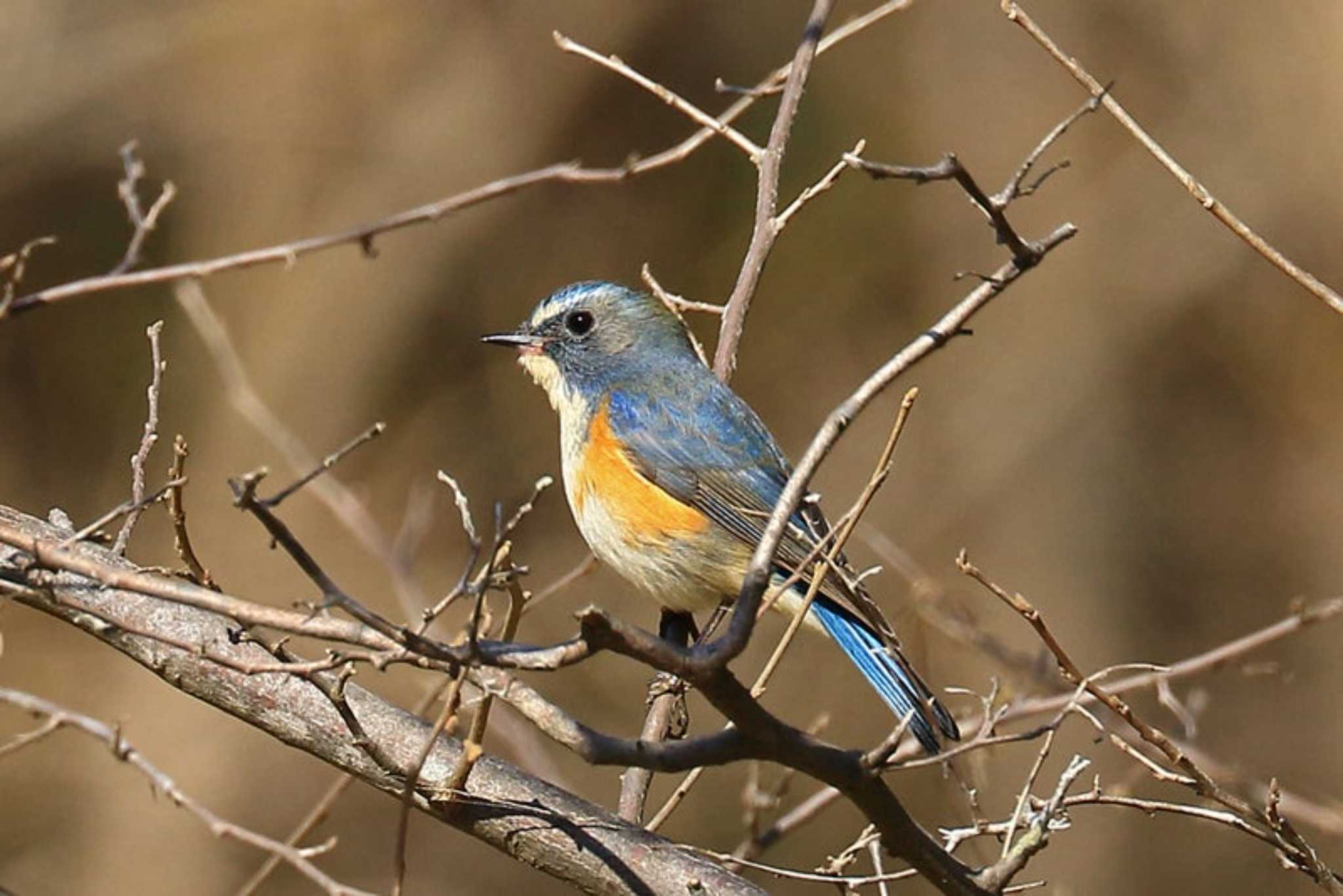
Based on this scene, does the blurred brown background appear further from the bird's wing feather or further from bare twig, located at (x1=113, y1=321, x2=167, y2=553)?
bare twig, located at (x1=113, y1=321, x2=167, y2=553)

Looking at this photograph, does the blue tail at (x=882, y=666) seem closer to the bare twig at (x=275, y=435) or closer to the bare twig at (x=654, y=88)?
the bare twig at (x=275, y=435)

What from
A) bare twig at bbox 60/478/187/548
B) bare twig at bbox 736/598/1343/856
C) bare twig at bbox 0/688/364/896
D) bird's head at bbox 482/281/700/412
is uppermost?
bird's head at bbox 482/281/700/412

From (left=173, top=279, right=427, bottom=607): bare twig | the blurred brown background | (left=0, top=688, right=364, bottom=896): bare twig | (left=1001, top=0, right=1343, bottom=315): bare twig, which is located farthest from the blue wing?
the blurred brown background

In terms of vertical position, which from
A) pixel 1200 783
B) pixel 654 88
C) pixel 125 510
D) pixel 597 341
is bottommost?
pixel 1200 783

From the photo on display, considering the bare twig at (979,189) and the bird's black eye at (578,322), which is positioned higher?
the bird's black eye at (578,322)

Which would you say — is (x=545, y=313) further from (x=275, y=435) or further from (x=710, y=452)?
(x=275, y=435)

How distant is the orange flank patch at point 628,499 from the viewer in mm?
4113

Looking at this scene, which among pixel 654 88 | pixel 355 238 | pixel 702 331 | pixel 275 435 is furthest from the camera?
pixel 702 331

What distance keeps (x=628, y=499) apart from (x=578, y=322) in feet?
2.19

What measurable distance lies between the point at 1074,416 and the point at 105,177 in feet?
15.4

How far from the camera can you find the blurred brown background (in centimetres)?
809

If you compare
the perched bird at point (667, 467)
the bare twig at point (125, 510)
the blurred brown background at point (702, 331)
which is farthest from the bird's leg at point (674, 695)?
the blurred brown background at point (702, 331)

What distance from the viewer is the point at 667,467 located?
4258mm

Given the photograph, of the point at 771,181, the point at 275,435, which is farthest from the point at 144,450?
the point at 771,181
